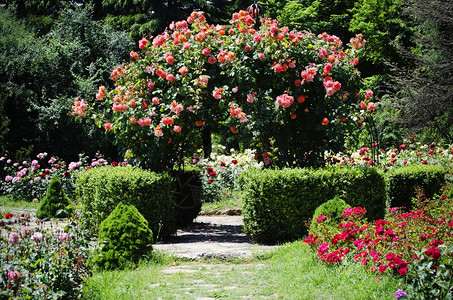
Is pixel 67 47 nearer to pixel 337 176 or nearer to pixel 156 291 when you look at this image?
pixel 337 176

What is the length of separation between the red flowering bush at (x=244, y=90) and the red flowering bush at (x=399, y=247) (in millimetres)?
2014

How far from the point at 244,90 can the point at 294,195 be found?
5.71ft

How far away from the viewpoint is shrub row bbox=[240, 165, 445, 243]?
Result: 5.98 m

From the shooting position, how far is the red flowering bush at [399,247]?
10.3 feet

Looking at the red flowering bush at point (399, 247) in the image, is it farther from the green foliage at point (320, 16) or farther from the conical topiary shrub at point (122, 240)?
the green foliage at point (320, 16)

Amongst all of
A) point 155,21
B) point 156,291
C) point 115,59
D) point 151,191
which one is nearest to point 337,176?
point 151,191

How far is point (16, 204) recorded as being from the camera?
10.5 meters

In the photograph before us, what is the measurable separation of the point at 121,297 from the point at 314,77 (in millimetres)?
4219

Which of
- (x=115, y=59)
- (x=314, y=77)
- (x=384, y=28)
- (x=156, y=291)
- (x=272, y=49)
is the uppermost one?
(x=384, y=28)

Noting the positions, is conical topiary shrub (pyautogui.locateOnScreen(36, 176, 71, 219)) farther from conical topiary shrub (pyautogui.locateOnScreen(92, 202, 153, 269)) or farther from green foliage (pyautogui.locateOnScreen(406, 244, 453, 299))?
green foliage (pyautogui.locateOnScreen(406, 244, 453, 299))

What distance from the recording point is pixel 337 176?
613cm

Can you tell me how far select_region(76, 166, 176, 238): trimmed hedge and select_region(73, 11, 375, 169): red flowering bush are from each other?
19.0 inches

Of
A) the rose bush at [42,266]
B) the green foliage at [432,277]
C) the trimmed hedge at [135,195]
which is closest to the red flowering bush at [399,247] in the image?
the green foliage at [432,277]

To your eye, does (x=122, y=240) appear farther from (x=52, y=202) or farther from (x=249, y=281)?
(x=52, y=202)
